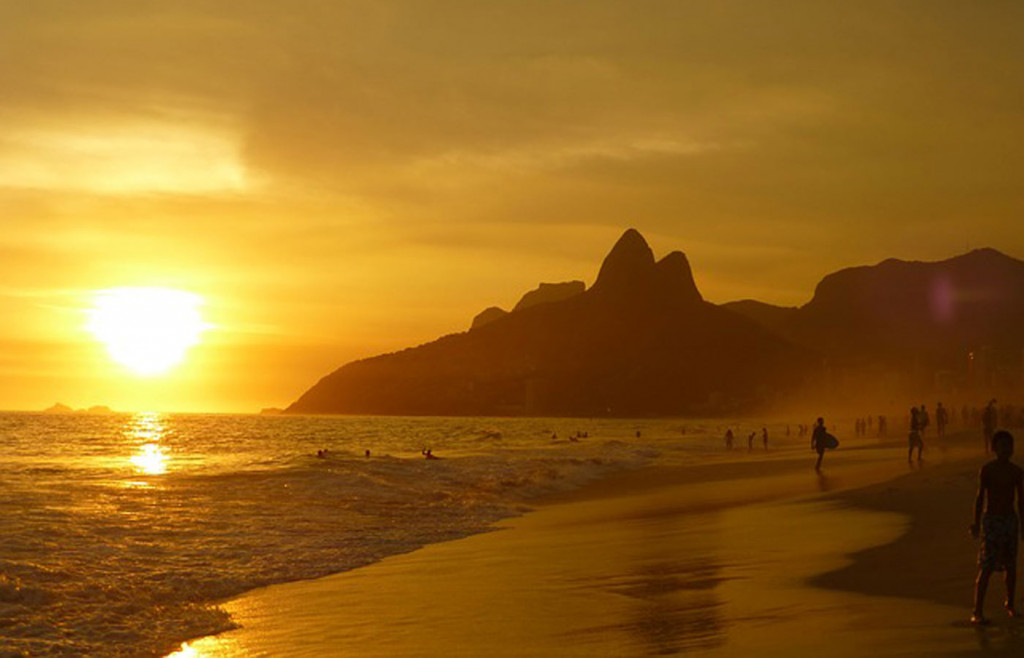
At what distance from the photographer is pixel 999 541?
11219 mm

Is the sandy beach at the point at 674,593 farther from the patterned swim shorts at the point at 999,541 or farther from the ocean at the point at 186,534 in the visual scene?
the ocean at the point at 186,534

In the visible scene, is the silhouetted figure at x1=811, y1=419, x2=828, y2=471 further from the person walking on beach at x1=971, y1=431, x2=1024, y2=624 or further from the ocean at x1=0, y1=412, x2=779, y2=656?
the person walking on beach at x1=971, y1=431, x2=1024, y2=624

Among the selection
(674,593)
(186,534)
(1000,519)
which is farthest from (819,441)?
(1000,519)

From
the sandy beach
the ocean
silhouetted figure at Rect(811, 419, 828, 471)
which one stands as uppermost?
silhouetted figure at Rect(811, 419, 828, 471)

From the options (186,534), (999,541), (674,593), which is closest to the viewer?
(999,541)

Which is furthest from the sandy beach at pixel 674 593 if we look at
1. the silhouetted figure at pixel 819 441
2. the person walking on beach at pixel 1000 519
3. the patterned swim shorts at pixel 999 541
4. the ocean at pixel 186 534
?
the silhouetted figure at pixel 819 441

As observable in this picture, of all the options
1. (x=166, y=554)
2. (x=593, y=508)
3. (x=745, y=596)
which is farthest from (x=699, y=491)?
(x=745, y=596)

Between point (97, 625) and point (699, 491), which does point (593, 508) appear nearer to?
point (699, 491)

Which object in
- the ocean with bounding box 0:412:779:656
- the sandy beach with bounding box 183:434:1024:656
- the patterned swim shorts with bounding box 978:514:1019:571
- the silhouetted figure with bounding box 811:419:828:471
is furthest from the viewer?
→ the silhouetted figure with bounding box 811:419:828:471

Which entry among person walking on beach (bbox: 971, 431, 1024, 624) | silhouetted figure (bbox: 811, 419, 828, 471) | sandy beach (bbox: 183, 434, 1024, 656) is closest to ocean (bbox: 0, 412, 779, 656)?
sandy beach (bbox: 183, 434, 1024, 656)

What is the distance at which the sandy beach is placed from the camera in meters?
11.0

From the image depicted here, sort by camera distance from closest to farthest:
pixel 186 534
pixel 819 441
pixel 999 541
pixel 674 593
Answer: pixel 999 541 < pixel 674 593 < pixel 186 534 < pixel 819 441

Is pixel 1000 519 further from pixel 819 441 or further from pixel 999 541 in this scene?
pixel 819 441

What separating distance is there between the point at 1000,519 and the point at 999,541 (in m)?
0.25
